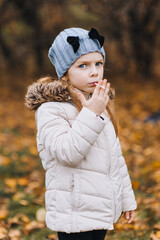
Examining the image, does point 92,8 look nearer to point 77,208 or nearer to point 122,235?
point 122,235

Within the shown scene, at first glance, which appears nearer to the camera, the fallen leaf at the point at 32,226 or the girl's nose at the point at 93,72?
the girl's nose at the point at 93,72

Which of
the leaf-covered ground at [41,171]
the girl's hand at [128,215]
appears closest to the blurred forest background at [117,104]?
the leaf-covered ground at [41,171]

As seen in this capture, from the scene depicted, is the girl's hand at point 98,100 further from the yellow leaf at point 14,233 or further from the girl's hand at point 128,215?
the yellow leaf at point 14,233

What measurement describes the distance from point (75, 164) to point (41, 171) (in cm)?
275

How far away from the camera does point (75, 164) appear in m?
1.67

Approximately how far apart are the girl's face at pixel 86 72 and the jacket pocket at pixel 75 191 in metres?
0.50

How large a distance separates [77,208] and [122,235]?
1216 mm

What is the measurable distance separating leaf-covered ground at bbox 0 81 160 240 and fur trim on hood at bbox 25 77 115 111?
979 mm

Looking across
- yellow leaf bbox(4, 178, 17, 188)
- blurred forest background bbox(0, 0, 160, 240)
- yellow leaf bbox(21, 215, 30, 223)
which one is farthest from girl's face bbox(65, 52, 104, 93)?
yellow leaf bbox(4, 178, 17, 188)

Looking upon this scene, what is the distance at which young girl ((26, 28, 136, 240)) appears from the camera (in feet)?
5.42

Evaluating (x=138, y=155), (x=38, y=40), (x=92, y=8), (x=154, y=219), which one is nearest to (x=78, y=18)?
(x=38, y=40)

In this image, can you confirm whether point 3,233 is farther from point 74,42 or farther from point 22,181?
point 74,42

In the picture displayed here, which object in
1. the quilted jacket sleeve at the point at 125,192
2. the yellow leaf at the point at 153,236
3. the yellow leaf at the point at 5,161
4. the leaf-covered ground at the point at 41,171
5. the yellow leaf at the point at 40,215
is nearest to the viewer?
the quilted jacket sleeve at the point at 125,192

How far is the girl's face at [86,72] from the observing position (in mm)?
1778
